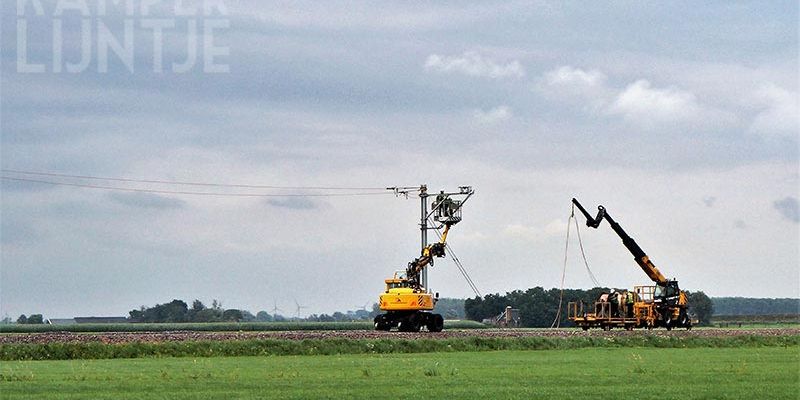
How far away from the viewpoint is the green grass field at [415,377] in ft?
111

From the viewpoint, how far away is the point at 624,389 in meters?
35.2

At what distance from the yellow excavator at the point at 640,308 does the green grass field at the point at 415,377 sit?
2815 centimetres

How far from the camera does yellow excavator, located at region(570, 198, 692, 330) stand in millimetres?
83438

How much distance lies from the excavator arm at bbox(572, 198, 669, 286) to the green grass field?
101ft

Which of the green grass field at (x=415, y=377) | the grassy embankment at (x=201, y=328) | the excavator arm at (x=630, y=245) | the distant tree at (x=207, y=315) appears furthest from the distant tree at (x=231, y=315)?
the green grass field at (x=415, y=377)

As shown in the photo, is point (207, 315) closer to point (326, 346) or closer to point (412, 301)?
point (412, 301)

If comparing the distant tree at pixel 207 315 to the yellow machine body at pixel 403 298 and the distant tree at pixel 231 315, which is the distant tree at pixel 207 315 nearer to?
the distant tree at pixel 231 315

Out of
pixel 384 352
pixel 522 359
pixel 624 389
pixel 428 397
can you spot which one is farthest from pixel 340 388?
pixel 384 352

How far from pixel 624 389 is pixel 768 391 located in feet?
13.1

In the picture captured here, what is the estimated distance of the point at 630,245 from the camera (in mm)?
86562

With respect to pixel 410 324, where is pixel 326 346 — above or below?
below

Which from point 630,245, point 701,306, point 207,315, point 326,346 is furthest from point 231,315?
point 326,346

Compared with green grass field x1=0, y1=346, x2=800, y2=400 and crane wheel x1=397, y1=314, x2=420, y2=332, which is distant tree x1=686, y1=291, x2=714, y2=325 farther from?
green grass field x1=0, y1=346, x2=800, y2=400

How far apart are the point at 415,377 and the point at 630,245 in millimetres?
49266
